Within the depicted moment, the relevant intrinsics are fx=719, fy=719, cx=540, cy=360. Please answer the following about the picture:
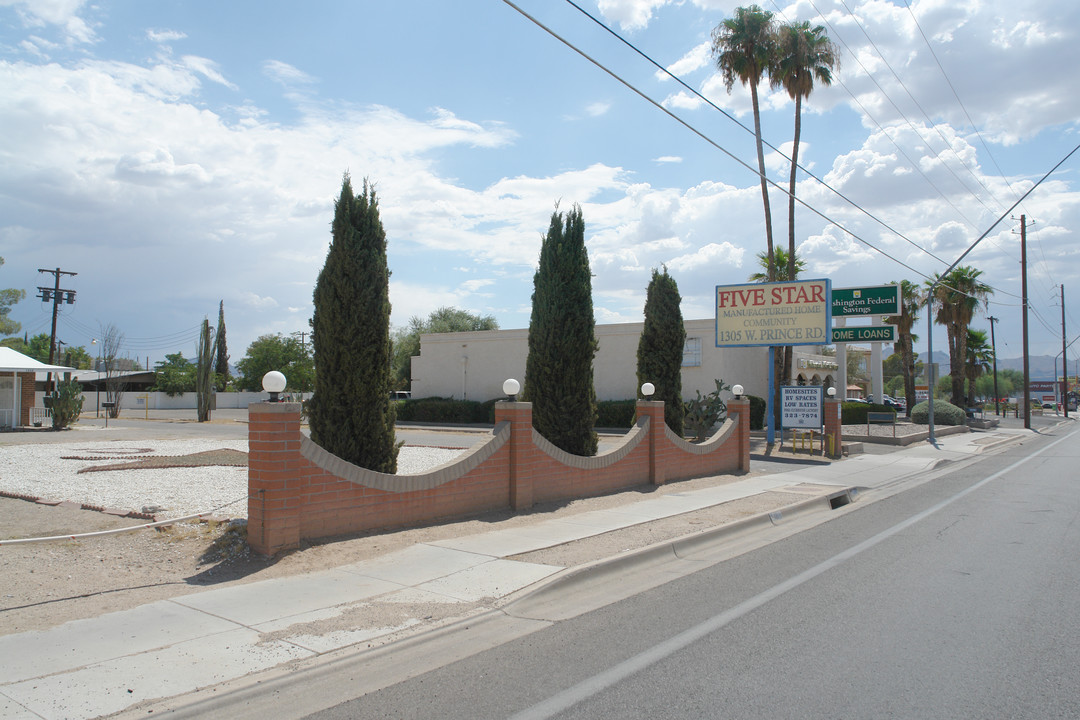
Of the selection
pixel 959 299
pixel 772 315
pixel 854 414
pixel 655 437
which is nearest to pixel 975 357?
pixel 959 299

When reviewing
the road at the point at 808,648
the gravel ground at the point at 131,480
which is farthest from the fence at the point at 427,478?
the road at the point at 808,648

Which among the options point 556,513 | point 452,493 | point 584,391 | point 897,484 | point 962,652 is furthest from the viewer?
point 897,484

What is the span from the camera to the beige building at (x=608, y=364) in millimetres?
31672

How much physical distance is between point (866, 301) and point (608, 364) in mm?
11594

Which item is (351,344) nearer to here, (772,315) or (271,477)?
(271,477)

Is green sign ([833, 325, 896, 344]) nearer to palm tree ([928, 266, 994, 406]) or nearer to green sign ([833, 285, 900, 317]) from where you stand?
green sign ([833, 285, 900, 317])

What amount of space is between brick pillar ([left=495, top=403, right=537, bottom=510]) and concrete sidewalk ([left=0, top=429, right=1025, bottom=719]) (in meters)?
1.60

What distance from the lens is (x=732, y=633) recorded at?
18.4ft

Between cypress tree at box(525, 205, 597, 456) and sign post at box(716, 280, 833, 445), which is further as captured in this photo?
sign post at box(716, 280, 833, 445)

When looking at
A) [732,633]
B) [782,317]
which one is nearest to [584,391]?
[732,633]

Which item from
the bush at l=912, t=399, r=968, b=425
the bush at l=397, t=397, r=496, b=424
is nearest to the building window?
the bush at l=397, t=397, r=496, b=424

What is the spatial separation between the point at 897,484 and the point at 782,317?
8.44 meters

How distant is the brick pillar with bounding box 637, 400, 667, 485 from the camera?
46.0ft

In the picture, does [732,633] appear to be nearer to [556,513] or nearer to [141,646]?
[141,646]
